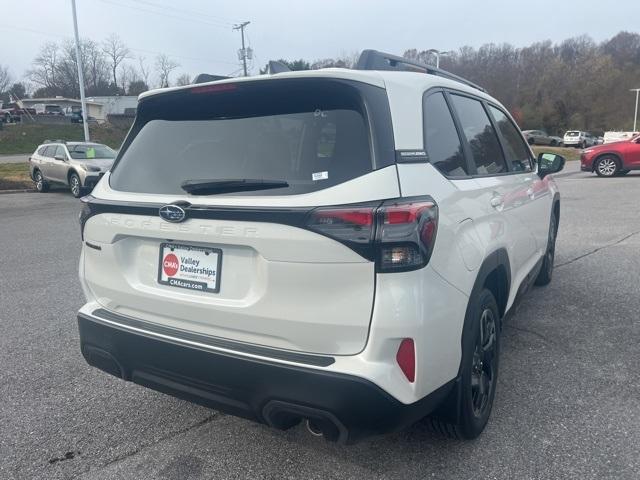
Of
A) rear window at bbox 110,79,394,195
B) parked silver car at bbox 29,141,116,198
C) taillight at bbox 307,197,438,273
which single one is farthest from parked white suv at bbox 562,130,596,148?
taillight at bbox 307,197,438,273

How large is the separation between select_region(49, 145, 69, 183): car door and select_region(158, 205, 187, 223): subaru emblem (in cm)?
1601

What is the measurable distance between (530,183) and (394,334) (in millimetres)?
2542

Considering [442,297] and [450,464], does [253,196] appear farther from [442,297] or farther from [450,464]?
[450,464]

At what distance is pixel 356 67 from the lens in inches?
108

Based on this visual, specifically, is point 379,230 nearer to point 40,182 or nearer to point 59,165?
point 59,165

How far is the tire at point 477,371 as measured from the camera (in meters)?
2.54

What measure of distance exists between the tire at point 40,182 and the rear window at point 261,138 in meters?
17.3

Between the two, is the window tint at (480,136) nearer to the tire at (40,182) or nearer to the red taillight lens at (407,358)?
the red taillight lens at (407,358)

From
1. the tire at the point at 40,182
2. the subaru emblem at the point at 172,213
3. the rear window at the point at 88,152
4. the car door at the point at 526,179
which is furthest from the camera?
the tire at the point at 40,182

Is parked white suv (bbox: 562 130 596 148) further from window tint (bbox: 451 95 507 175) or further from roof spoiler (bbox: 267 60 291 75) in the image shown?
roof spoiler (bbox: 267 60 291 75)

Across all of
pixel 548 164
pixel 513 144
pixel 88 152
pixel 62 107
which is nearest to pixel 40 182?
pixel 88 152

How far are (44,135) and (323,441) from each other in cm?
5722

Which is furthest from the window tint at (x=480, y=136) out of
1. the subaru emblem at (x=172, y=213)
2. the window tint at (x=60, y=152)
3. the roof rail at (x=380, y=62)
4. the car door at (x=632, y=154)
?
the car door at (x=632, y=154)

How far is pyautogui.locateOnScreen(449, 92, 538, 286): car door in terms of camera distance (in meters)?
2.97
